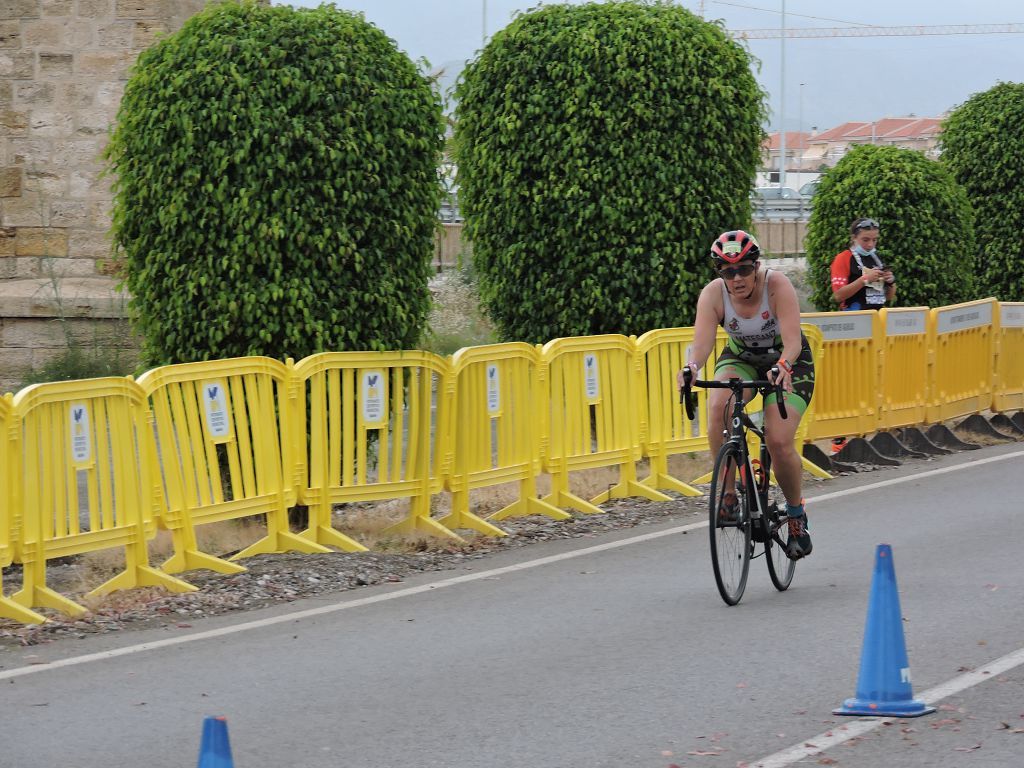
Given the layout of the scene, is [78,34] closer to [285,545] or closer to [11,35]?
[11,35]

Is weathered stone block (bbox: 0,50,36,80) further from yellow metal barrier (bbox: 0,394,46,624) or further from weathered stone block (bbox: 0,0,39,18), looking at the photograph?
yellow metal barrier (bbox: 0,394,46,624)

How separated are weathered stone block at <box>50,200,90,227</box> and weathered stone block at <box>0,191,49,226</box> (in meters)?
0.09

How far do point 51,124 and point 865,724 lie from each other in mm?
13123

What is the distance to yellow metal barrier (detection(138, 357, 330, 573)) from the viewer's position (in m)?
9.98

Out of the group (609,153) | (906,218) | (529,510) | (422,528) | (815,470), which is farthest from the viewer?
(906,218)

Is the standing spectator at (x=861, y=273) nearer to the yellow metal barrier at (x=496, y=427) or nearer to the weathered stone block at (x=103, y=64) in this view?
the yellow metal barrier at (x=496, y=427)

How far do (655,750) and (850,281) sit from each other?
34.5ft

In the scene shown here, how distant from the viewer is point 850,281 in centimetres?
1620

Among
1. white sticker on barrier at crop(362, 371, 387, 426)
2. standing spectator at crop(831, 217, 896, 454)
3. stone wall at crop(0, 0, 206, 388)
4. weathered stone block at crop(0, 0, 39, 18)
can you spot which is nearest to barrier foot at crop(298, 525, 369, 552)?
white sticker on barrier at crop(362, 371, 387, 426)

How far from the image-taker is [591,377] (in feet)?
42.3

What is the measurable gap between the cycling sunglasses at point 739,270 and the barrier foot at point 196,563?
3.32 meters

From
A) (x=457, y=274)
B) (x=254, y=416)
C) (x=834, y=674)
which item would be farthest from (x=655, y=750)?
(x=457, y=274)

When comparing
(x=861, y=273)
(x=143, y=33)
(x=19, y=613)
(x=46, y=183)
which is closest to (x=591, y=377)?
(x=861, y=273)

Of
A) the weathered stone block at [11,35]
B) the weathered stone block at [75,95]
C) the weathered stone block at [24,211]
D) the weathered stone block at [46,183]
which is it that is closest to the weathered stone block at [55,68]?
the weathered stone block at [75,95]
